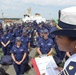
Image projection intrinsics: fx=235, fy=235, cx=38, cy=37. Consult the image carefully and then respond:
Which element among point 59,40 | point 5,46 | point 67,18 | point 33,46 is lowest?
point 33,46

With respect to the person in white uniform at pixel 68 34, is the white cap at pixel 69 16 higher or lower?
higher

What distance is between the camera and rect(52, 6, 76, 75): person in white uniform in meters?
1.14

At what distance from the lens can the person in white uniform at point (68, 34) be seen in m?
1.14

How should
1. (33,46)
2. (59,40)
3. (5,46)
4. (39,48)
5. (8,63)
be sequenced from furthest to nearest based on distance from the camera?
(33,46) → (5,46) → (8,63) → (39,48) → (59,40)

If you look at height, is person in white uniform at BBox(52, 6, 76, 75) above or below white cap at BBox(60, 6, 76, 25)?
below

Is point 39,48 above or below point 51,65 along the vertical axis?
below

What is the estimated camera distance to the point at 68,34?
3.80ft

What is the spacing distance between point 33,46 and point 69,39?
12429 mm

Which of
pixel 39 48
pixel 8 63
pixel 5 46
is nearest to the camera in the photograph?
pixel 39 48

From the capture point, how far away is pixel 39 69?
214cm

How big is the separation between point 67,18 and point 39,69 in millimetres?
1053

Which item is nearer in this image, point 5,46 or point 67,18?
point 67,18

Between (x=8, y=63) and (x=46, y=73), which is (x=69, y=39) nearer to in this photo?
(x=46, y=73)

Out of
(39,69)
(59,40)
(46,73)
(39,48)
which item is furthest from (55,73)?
(39,48)
